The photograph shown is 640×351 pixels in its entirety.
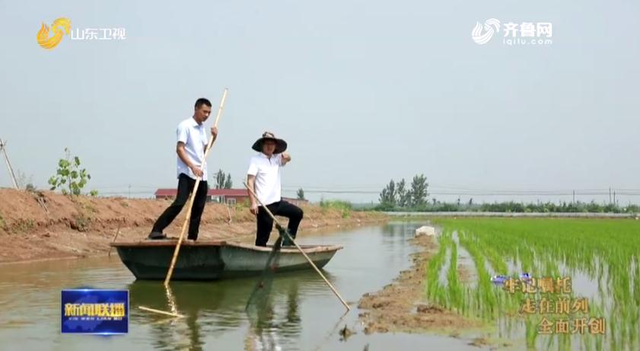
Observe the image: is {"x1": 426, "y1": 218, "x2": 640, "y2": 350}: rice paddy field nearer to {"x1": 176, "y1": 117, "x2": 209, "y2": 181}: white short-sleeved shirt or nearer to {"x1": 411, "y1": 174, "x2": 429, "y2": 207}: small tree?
{"x1": 176, "y1": 117, "x2": 209, "y2": 181}: white short-sleeved shirt

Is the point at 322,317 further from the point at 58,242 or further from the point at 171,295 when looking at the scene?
the point at 58,242

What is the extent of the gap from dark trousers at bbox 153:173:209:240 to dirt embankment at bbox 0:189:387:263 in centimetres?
130

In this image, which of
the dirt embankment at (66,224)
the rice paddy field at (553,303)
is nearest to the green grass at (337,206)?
the dirt embankment at (66,224)

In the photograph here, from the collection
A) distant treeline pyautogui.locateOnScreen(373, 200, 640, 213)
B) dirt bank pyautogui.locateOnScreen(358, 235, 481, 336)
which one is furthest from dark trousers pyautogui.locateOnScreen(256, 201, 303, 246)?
distant treeline pyautogui.locateOnScreen(373, 200, 640, 213)

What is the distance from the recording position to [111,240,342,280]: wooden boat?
21.8 ft

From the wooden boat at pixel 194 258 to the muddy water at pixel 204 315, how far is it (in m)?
0.12

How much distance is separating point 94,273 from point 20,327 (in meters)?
3.46

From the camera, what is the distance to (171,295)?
6055 millimetres

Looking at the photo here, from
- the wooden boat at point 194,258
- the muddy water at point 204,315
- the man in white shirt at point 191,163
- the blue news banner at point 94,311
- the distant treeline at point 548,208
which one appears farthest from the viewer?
the distant treeline at point 548,208

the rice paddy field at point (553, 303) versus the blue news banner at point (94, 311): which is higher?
the blue news banner at point (94, 311)

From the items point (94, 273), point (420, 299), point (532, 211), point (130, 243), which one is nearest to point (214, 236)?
point (94, 273)

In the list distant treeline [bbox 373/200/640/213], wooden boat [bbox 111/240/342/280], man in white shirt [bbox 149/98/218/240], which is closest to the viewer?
wooden boat [bbox 111/240/342/280]

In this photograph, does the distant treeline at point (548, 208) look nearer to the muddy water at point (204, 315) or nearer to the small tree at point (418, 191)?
the small tree at point (418, 191)

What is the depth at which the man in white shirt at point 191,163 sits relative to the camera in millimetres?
6914
